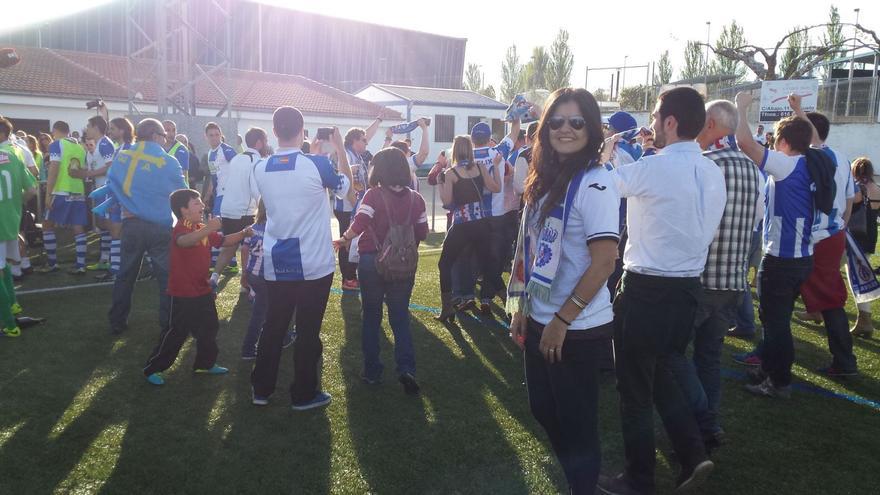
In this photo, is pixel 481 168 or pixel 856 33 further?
pixel 856 33

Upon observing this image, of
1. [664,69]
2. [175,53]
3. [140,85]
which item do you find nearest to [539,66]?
[664,69]

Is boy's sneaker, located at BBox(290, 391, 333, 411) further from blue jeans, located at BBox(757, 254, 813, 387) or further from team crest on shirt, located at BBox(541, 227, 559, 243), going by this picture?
blue jeans, located at BBox(757, 254, 813, 387)

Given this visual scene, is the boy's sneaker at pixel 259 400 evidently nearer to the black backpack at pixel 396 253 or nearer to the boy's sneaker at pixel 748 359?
Result: the black backpack at pixel 396 253

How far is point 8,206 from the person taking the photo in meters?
5.75

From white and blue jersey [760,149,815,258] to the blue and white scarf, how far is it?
248 centimetres

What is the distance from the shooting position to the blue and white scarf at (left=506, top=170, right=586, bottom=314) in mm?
2486

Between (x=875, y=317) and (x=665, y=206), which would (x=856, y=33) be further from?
(x=665, y=206)

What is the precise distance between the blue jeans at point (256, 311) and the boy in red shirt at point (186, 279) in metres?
0.45

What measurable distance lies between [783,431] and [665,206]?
7.03 feet

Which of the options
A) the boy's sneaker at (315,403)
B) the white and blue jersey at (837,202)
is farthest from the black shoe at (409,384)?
the white and blue jersey at (837,202)

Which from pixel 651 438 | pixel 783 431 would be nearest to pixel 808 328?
pixel 783 431

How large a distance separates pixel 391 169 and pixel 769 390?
3.20 meters

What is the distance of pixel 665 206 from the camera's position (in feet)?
9.59

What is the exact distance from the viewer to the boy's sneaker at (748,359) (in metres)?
5.23
